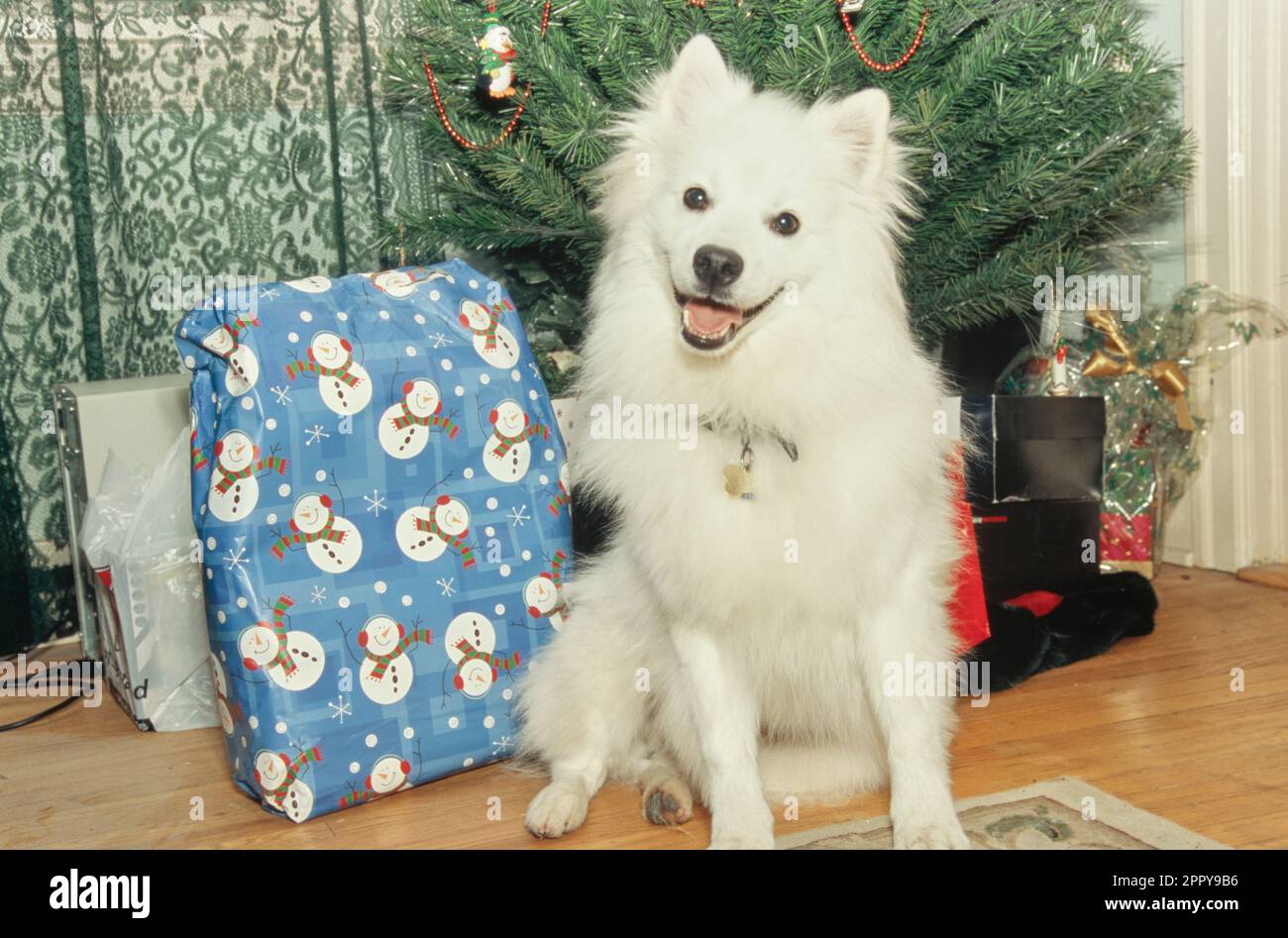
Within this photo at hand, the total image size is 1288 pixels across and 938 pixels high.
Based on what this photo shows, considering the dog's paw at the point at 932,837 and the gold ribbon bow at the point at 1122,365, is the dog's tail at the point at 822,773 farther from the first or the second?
the gold ribbon bow at the point at 1122,365

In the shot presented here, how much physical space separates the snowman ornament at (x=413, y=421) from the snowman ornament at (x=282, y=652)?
316mm

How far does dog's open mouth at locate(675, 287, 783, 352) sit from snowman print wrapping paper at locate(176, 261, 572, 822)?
19.2 inches

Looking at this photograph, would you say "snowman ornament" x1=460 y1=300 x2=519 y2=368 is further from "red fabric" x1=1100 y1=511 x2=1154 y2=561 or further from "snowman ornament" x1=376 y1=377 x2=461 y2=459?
"red fabric" x1=1100 y1=511 x2=1154 y2=561

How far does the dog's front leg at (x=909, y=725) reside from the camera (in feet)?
5.52

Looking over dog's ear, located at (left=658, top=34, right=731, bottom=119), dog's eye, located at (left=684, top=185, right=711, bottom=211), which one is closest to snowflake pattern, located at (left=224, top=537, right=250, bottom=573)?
dog's eye, located at (left=684, top=185, right=711, bottom=211)

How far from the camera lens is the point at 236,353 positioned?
5.88ft

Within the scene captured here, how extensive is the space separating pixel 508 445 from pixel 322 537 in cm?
38

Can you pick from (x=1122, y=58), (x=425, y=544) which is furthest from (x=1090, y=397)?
(x=425, y=544)

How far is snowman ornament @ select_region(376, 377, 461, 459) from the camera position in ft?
6.29

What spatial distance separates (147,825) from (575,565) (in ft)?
2.89

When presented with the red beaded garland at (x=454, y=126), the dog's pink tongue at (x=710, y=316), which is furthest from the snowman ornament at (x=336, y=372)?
the red beaded garland at (x=454, y=126)

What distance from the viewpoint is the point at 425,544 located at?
6.39 ft
